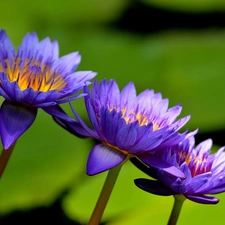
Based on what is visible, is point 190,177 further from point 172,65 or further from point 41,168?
point 172,65

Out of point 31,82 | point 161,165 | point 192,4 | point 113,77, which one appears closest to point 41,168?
point 113,77

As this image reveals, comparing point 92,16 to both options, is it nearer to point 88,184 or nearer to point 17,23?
point 17,23

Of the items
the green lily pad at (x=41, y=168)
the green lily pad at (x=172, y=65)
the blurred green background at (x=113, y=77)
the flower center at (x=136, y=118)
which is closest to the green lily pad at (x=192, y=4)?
the blurred green background at (x=113, y=77)

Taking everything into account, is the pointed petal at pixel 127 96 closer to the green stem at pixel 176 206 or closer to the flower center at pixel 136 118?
the flower center at pixel 136 118

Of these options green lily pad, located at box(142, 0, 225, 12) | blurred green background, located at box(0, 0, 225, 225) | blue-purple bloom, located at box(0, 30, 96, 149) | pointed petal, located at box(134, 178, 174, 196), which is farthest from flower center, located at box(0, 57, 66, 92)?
green lily pad, located at box(142, 0, 225, 12)

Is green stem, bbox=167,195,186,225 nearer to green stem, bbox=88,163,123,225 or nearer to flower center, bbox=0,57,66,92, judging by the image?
green stem, bbox=88,163,123,225

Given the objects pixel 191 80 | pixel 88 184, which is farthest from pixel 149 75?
pixel 88 184
